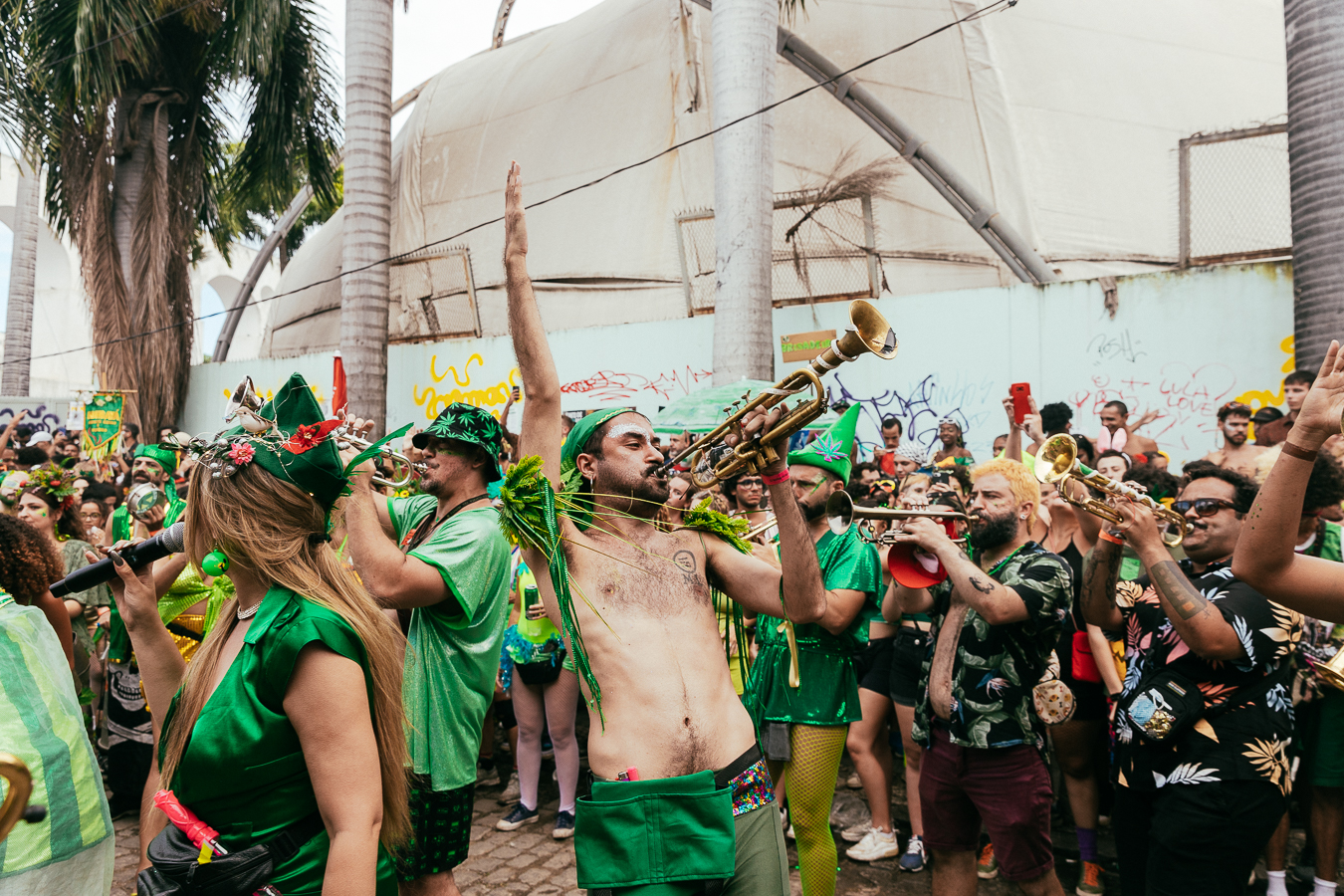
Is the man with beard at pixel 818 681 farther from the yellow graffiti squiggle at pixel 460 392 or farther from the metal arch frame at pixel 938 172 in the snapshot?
the yellow graffiti squiggle at pixel 460 392

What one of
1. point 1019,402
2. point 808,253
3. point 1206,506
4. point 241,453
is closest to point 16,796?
point 241,453

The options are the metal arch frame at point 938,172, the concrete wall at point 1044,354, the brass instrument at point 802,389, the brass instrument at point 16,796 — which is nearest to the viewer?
the brass instrument at point 16,796

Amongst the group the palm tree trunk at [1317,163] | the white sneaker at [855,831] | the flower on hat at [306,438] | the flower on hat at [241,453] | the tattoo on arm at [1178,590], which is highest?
the palm tree trunk at [1317,163]

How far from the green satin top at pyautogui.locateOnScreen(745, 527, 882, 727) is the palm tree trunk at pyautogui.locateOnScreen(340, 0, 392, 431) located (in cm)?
868

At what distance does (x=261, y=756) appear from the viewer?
76.4 inches

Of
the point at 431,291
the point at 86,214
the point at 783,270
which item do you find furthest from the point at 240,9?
the point at 783,270

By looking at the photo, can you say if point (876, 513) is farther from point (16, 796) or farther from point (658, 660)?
→ point (16, 796)

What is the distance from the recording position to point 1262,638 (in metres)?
3.30

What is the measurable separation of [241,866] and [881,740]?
13.5 ft

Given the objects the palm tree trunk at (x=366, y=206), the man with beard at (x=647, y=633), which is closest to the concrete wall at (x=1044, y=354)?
the palm tree trunk at (x=366, y=206)

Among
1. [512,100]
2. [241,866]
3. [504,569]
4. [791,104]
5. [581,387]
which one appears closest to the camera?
[241,866]

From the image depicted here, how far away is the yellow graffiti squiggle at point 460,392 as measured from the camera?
13.8 meters

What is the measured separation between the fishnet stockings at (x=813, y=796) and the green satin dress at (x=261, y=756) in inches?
95.6

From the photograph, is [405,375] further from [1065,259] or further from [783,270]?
[1065,259]
